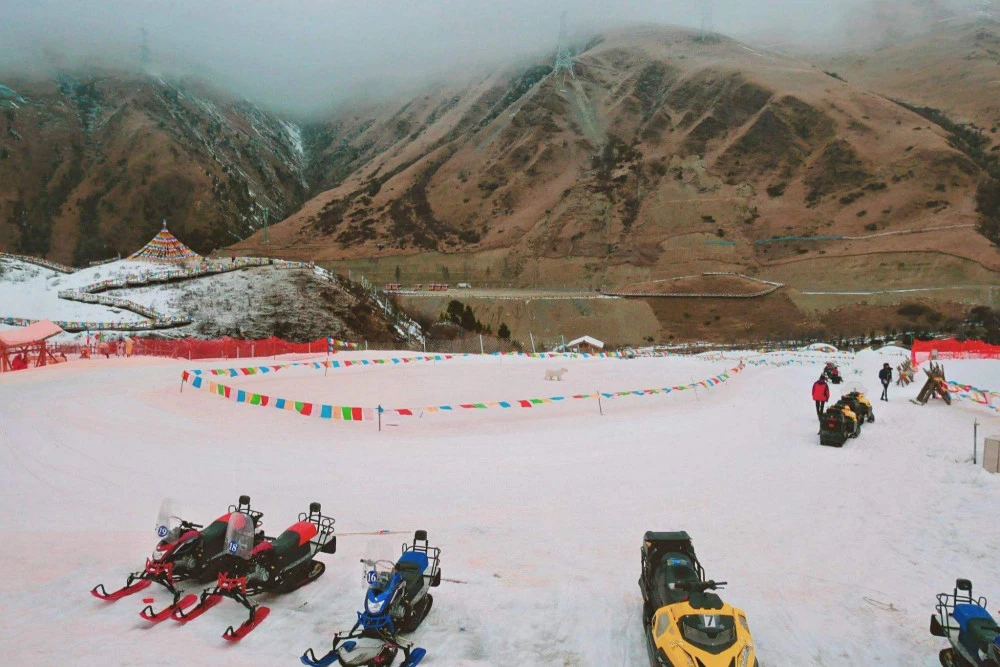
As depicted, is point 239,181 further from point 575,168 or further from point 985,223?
point 985,223

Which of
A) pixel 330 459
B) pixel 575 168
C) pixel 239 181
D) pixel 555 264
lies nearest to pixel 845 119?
pixel 575 168

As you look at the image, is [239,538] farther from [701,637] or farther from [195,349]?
[195,349]

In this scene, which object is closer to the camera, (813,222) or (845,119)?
(813,222)

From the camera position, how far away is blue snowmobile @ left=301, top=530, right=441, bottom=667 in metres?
4.72

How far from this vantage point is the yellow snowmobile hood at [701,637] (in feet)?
13.7

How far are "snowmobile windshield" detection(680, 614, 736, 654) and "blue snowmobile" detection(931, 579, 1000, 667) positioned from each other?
1.63 m

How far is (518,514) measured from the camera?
8969mm

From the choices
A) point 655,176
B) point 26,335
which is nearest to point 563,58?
point 655,176

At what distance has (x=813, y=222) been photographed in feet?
277

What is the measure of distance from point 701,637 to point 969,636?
6.25 feet

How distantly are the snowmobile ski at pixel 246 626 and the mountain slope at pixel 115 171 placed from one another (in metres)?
127

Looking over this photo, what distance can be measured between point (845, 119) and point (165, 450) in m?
110

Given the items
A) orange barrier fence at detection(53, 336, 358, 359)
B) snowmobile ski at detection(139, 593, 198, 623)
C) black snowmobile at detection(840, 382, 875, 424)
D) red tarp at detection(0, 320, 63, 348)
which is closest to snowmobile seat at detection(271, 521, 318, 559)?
snowmobile ski at detection(139, 593, 198, 623)


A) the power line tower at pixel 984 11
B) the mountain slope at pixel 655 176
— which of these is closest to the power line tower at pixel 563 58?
the mountain slope at pixel 655 176
